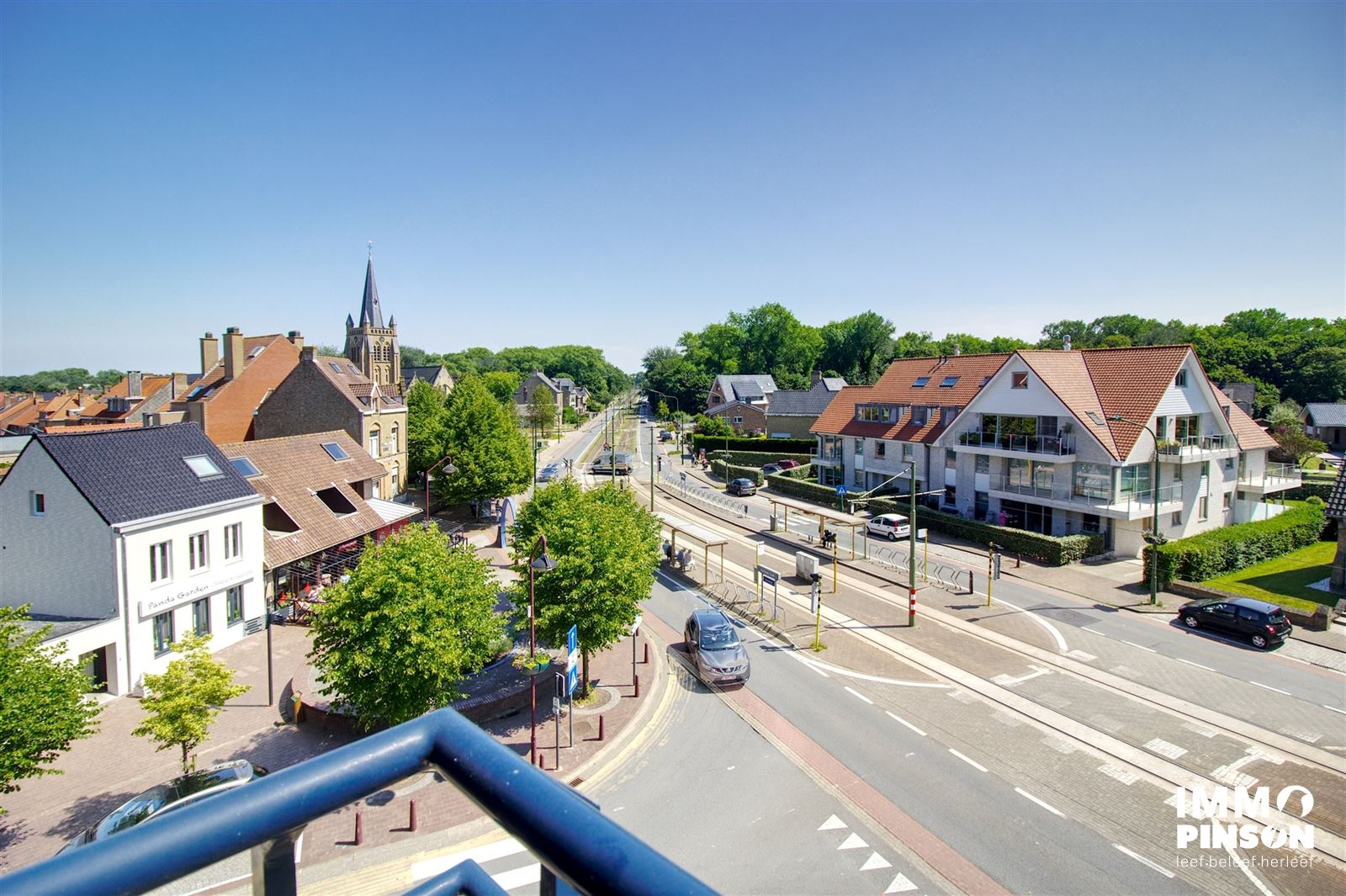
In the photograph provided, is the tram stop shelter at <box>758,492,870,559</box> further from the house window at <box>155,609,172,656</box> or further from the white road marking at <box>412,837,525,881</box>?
the house window at <box>155,609,172,656</box>

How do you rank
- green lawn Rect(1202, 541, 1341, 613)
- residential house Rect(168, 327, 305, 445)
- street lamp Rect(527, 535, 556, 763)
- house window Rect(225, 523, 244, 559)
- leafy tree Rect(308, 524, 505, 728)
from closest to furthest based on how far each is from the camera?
leafy tree Rect(308, 524, 505, 728), street lamp Rect(527, 535, 556, 763), house window Rect(225, 523, 244, 559), green lawn Rect(1202, 541, 1341, 613), residential house Rect(168, 327, 305, 445)

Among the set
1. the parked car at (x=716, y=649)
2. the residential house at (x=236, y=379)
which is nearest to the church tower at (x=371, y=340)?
the residential house at (x=236, y=379)

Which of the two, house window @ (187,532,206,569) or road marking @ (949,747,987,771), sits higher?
house window @ (187,532,206,569)

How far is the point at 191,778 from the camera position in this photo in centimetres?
1470

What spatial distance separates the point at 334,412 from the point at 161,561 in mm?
20861

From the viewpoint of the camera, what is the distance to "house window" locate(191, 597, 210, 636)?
23.2m

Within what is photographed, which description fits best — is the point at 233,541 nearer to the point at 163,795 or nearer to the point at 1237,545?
the point at 163,795

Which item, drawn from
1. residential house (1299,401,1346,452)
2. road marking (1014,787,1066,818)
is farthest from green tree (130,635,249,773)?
residential house (1299,401,1346,452)

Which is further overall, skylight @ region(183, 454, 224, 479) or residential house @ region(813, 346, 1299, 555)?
residential house @ region(813, 346, 1299, 555)

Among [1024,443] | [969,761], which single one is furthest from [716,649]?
[1024,443]

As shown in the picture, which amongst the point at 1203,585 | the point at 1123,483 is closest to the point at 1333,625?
the point at 1203,585

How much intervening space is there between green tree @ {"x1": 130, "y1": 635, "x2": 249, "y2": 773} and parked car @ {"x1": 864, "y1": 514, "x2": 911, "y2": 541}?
30277 millimetres

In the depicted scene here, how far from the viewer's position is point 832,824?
14430 mm

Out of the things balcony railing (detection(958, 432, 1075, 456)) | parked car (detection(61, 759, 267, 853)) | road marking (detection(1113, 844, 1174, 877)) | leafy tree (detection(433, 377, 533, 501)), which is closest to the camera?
road marking (detection(1113, 844, 1174, 877))
